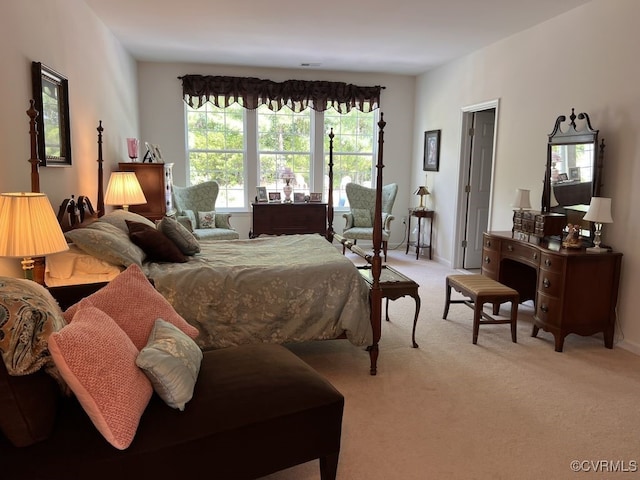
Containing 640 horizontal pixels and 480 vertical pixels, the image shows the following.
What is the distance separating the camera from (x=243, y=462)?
1710 mm

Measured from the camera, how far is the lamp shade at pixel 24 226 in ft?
6.60

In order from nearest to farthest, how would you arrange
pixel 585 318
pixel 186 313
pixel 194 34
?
pixel 186 313 → pixel 585 318 → pixel 194 34

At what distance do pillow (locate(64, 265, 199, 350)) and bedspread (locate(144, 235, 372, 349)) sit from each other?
2.45 feet

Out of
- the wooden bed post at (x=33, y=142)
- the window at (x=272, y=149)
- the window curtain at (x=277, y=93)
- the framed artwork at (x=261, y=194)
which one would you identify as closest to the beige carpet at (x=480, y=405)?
the wooden bed post at (x=33, y=142)

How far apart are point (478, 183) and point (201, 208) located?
367 cm

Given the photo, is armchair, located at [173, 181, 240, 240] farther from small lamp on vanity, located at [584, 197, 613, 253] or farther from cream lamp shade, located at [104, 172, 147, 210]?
small lamp on vanity, located at [584, 197, 613, 253]

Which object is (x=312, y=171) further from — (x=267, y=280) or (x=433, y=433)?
(x=433, y=433)

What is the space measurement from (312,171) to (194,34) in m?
2.75

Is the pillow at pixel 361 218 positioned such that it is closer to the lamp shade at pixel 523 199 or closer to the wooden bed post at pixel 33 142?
the lamp shade at pixel 523 199

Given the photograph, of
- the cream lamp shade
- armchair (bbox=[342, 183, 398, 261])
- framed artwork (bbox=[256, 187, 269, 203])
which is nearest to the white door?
armchair (bbox=[342, 183, 398, 261])

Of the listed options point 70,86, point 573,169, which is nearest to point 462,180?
point 573,169

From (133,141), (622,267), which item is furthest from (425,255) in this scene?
(133,141)

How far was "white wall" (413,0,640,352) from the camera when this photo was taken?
346cm

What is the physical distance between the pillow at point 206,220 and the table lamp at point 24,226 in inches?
149
